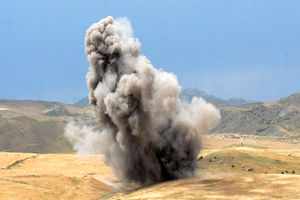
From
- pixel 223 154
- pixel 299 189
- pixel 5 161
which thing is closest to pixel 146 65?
pixel 299 189

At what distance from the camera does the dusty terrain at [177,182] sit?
170 feet

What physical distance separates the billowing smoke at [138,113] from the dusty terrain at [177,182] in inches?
190

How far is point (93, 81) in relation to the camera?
70.4 metres

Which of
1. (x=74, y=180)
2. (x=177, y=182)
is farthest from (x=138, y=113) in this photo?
(x=74, y=180)

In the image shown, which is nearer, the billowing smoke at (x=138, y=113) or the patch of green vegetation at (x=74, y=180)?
the billowing smoke at (x=138, y=113)

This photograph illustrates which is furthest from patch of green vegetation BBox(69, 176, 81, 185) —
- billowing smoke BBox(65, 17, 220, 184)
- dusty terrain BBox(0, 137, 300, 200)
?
billowing smoke BBox(65, 17, 220, 184)

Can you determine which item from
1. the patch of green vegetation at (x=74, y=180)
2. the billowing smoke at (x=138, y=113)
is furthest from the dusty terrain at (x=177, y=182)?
the billowing smoke at (x=138, y=113)

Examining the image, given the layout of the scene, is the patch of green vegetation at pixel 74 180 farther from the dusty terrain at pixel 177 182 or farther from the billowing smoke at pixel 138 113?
the billowing smoke at pixel 138 113

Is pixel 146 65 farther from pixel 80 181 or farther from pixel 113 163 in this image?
pixel 80 181

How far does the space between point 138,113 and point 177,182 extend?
13509 millimetres

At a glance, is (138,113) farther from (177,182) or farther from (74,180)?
(74,180)

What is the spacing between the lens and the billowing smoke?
64.8m

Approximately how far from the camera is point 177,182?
62.3 meters

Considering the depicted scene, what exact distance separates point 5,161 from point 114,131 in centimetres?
5245
